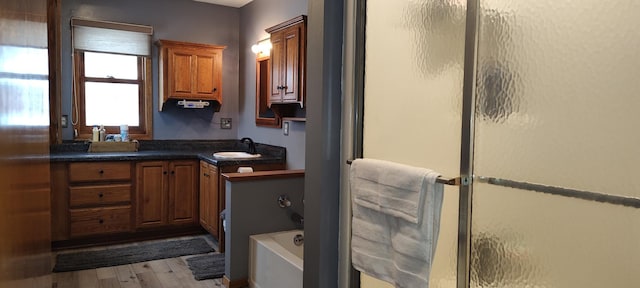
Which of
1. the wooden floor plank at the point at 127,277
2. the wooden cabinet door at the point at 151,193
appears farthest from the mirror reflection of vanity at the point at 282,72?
the wooden floor plank at the point at 127,277

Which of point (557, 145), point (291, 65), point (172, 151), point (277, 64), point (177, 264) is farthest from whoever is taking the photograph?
point (172, 151)

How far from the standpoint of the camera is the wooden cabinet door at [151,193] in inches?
172

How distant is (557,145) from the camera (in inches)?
43.7

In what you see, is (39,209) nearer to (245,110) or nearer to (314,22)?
(314,22)

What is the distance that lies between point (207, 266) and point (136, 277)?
55 centimetres

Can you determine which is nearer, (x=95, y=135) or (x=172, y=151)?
(x=95, y=135)

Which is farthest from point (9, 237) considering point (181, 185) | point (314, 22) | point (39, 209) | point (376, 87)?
point (181, 185)

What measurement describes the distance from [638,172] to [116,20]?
189 inches

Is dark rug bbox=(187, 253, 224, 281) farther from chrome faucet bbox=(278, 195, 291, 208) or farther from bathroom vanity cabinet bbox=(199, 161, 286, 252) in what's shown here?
chrome faucet bbox=(278, 195, 291, 208)

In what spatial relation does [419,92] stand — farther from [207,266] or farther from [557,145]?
[207,266]

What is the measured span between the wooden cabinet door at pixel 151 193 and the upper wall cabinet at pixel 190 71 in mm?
769

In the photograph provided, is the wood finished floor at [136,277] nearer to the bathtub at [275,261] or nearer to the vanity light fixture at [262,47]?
the bathtub at [275,261]

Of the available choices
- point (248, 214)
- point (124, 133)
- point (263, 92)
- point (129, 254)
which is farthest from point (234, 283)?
point (124, 133)

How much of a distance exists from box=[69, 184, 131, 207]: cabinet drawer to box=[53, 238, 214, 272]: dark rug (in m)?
0.44
